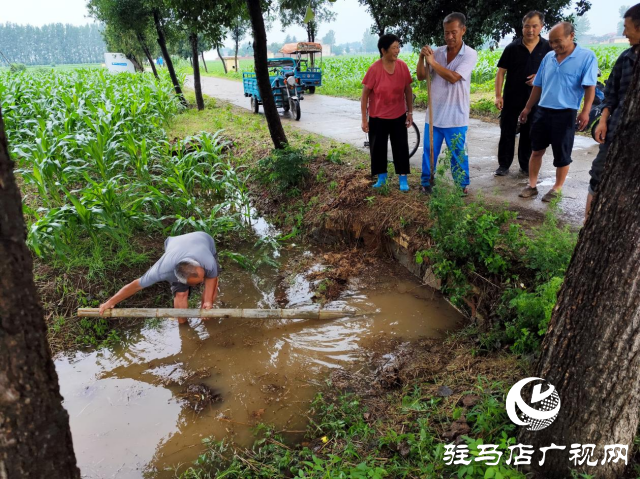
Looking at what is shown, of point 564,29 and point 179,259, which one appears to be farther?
point 564,29

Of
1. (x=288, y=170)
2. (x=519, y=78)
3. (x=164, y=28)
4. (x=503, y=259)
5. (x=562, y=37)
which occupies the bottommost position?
(x=503, y=259)

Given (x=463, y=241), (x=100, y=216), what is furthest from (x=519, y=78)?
(x=100, y=216)

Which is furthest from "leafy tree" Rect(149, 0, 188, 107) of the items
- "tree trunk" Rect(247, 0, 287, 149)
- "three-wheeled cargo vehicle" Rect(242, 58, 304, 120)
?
"tree trunk" Rect(247, 0, 287, 149)

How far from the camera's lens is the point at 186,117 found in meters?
11.2

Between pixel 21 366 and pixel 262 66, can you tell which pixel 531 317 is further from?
pixel 262 66

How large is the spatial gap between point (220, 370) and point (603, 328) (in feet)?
8.33

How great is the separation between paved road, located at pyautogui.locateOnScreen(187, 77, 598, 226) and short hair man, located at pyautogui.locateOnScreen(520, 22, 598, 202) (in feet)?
0.85

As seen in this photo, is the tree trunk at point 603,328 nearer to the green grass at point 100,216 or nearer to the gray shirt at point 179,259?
the gray shirt at point 179,259

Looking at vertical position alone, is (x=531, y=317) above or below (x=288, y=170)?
below

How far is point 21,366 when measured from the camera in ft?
3.79

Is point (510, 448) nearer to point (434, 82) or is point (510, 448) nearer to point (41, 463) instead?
point (41, 463)

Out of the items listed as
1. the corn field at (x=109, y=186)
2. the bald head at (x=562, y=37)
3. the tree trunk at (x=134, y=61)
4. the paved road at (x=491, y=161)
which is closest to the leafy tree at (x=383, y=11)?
the paved road at (x=491, y=161)

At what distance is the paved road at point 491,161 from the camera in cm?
429

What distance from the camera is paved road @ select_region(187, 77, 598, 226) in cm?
429
